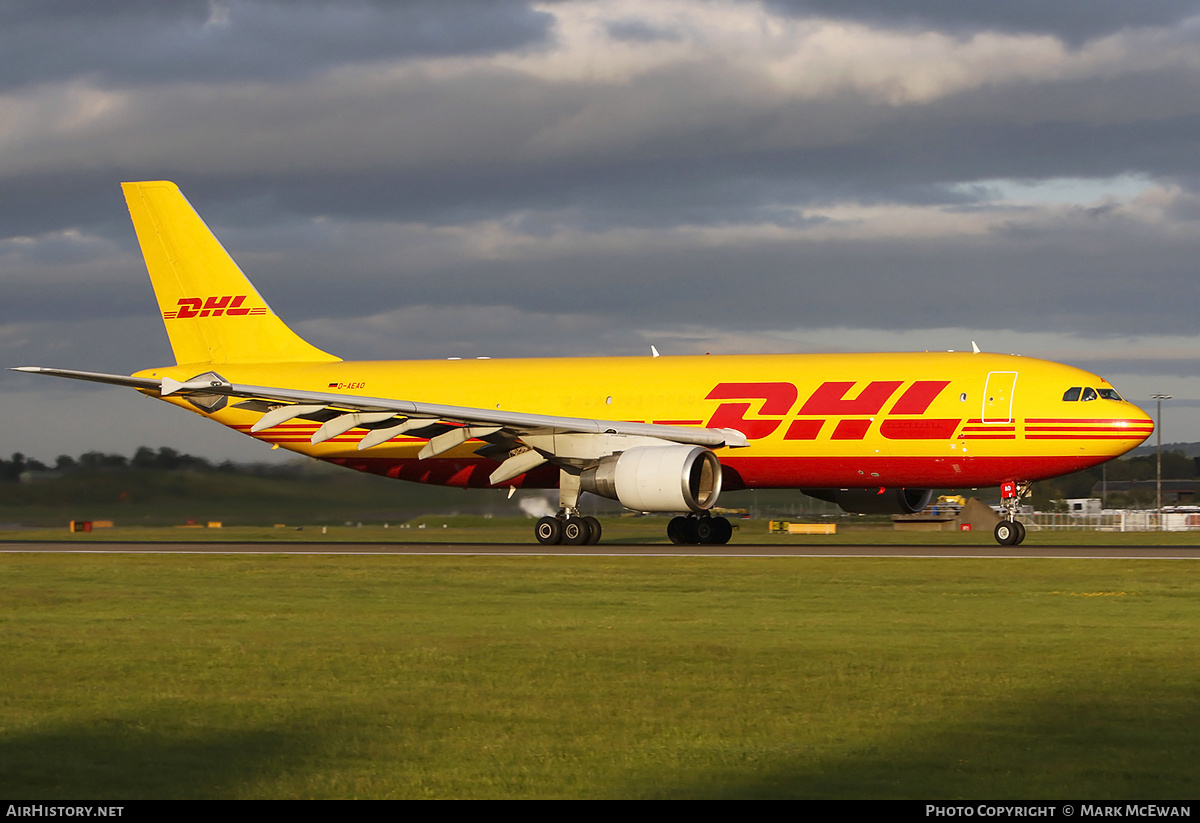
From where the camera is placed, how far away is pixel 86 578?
2284 cm

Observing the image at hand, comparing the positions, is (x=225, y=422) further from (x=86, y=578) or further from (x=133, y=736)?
(x=133, y=736)

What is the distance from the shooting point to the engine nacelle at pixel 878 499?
35969mm

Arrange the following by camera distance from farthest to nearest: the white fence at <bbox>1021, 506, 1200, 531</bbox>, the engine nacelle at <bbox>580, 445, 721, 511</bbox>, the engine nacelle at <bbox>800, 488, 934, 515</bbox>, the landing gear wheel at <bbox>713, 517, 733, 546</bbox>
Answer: the white fence at <bbox>1021, 506, 1200, 531</bbox>
the engine nacelle at <bbox>800, 488, 934, 515</bbox>
the landing gear wheel at <bbox>713, 517, 733, 546</bbox>
the engine nacelle at <bbox>580, 445, 721, 511</bbox>

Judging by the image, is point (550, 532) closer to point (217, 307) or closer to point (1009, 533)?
point (1009, 533)

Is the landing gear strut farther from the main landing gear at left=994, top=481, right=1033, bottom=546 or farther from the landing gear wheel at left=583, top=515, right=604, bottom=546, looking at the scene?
the main landing gear at left=994, top=481, right=1033, bottom=546

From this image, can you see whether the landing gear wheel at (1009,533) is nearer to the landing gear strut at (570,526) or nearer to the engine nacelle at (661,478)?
the engine nacelle at (661,478)

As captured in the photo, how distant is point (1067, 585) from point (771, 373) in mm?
14798

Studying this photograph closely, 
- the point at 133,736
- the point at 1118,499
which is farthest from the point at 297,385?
the point at 1118,499

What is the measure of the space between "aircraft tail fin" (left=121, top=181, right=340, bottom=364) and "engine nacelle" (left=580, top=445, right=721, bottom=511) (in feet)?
43.8

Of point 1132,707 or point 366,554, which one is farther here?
point 366,554

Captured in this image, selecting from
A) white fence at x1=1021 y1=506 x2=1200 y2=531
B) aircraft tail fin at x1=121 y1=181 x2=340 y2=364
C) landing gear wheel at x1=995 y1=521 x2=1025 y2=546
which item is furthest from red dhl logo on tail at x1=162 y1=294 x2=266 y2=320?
white fence at x1=1021 y1=506 x2=1200 y2=531

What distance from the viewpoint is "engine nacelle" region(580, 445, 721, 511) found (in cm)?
3105

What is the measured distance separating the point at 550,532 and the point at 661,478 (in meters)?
4.19

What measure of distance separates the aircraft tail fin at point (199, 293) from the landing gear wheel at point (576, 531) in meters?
11.7
